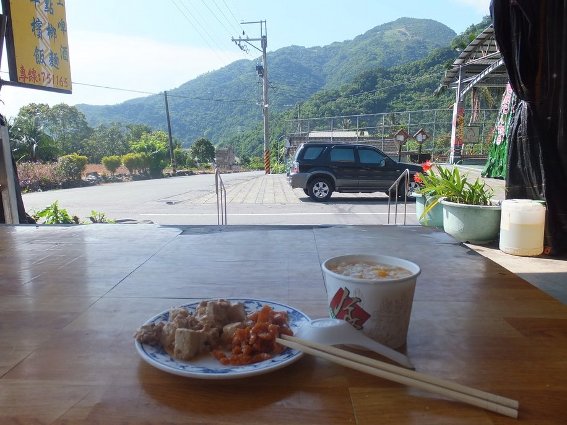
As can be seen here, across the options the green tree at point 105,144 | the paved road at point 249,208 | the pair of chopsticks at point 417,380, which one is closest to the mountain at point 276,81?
the green tree at point 105,144

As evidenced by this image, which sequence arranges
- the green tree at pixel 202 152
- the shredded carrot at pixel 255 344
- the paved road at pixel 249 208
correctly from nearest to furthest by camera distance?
the shredded carrot at pixel 255 344, the paved road at pixel 249 208, the green tree at pixel 202 152

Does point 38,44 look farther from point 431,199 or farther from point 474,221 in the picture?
point 474,221

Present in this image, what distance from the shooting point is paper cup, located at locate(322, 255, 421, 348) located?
0.80 metres

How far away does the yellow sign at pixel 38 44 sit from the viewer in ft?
11.6

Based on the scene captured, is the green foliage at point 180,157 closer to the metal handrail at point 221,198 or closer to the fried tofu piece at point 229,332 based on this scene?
the metal handrail at point 221,198

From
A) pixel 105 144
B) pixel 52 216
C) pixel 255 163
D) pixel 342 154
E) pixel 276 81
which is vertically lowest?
pixel 255 163

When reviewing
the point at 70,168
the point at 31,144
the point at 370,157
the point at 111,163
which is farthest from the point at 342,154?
the point at 31,144

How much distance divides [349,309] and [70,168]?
1816 centimetres

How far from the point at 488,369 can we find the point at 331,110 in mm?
30909

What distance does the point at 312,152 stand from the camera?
31.3 feet

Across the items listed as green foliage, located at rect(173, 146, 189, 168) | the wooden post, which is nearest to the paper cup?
the wooden post

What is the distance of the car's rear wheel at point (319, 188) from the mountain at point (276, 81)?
35147 millimetres

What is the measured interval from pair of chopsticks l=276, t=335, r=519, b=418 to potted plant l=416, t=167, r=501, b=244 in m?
4.21

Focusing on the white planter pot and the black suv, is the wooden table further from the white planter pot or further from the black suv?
the black suv
